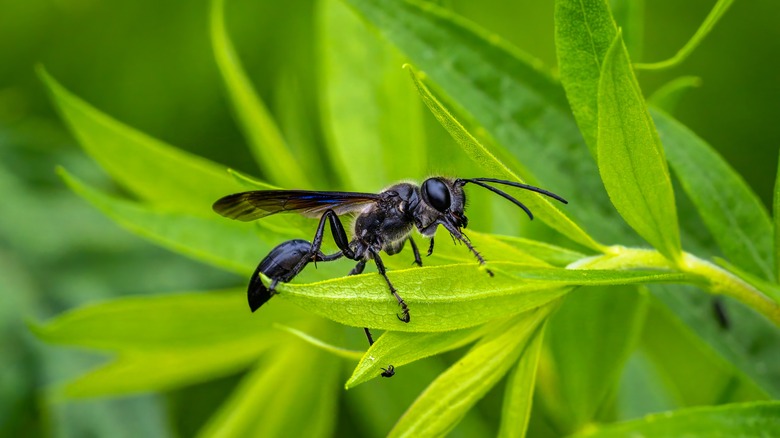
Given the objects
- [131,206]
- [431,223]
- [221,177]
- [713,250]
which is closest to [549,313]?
[431,223]

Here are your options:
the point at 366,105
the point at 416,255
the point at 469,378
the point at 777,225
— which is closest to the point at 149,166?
the point at 366,105

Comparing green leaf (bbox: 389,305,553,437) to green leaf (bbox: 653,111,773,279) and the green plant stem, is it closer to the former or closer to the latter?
the green plant stem

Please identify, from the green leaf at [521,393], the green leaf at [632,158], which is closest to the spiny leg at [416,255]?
the green leaf at [521,393]

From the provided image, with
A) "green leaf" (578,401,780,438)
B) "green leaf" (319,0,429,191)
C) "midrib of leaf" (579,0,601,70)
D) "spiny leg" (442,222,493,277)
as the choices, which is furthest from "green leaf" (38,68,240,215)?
"green leaf" (578,401,780,438)

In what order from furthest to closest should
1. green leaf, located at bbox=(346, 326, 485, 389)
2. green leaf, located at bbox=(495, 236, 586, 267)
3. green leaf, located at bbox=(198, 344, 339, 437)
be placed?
green leaf, located at bbox=(198, 344, 339, 437) → green leaf, located at bbox=(495, 236, 586, 267) → green leaf, located at bbox=(346, 326, 485, 389)

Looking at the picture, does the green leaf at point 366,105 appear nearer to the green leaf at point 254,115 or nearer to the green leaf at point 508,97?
the green leaf at point 254,115

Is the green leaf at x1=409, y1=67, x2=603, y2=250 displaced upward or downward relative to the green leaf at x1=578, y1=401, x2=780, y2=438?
upward
